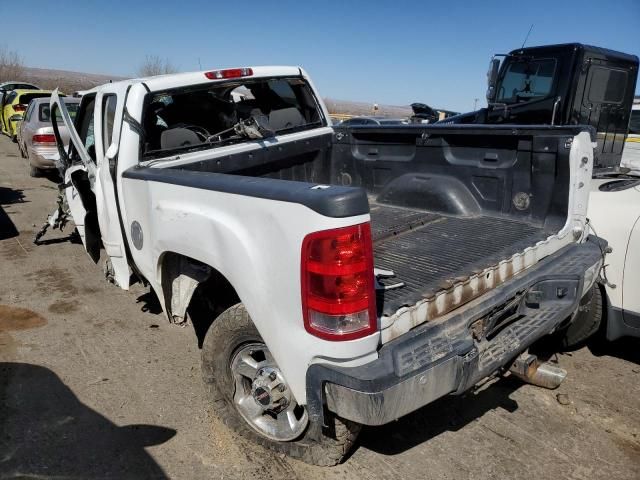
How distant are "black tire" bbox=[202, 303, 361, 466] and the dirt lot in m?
0.10

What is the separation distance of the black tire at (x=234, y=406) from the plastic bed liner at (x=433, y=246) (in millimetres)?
670

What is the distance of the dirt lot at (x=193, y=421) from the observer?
105 inches

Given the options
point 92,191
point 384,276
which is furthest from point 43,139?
point 384,276

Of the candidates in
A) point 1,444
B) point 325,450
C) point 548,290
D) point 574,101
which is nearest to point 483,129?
point 548,290

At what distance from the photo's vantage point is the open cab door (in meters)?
3.56

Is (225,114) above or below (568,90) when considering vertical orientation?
below

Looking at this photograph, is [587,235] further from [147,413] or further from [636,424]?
[147,413]

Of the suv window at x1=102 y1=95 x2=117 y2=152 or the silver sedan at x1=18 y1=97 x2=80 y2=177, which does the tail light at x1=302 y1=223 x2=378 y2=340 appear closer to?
the suv window at x1=102 y1=95 x2=117 y2=152

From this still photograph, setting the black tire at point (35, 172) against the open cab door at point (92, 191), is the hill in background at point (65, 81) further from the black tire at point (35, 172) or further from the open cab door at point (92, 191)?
the open cab door at point (92, 191)

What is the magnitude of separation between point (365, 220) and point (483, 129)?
1.98 meters

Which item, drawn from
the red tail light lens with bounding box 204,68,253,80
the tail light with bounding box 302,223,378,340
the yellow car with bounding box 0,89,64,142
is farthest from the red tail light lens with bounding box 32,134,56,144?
the tail light with bounding box 302,223,378,340

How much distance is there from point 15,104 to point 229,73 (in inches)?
607

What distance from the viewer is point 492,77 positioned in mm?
8609

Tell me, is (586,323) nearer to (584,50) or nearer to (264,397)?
(264,397)
